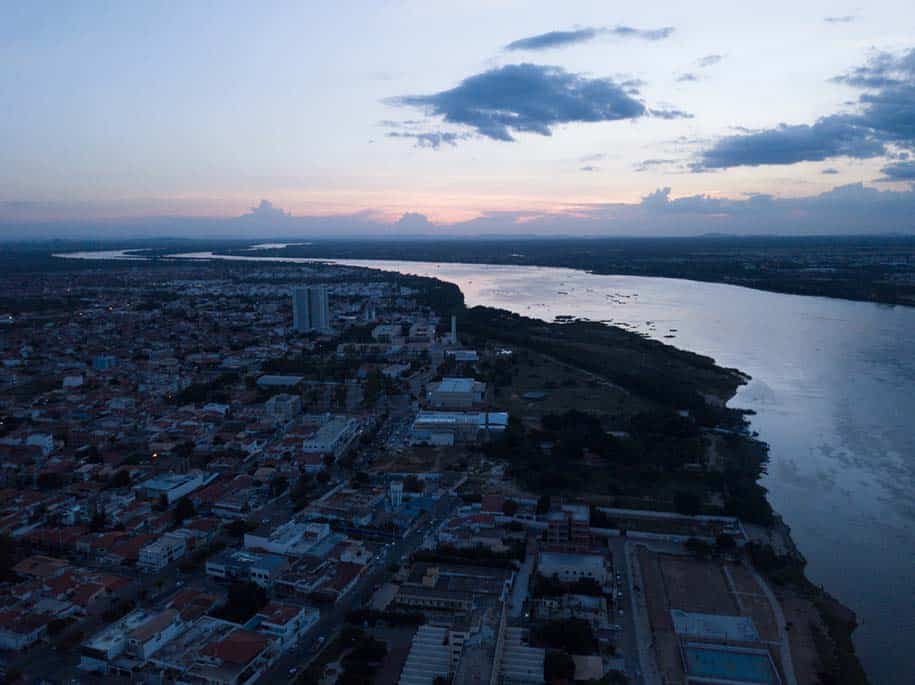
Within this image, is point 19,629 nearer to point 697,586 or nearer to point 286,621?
point 286,621

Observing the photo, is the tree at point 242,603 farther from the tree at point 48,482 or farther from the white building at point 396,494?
the tree at point 48,482

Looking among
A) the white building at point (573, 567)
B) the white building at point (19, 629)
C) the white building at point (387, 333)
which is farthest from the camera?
the white building at point (387, 333)

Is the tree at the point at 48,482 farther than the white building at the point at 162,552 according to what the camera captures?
Yes

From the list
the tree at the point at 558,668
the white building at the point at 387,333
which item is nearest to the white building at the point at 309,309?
the white building at the point at 387,333

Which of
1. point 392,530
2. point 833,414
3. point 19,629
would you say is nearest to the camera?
point 19,629

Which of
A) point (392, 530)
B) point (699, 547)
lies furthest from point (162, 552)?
point (699, 547)
